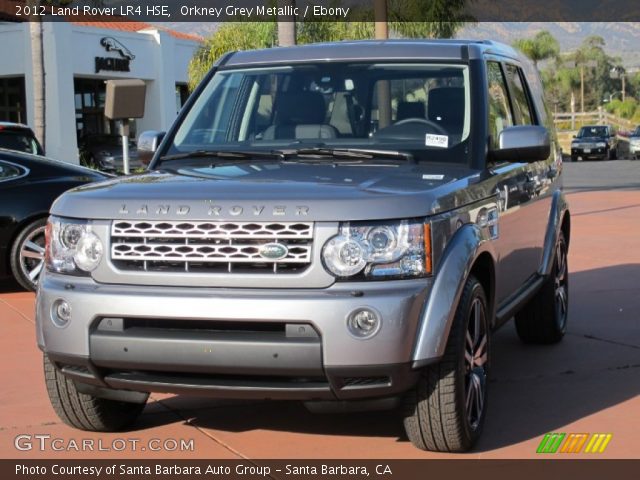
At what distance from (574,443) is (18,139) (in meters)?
11.6

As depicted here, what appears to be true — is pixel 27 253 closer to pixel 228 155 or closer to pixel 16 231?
pixel 16 231

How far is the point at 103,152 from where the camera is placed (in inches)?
1289

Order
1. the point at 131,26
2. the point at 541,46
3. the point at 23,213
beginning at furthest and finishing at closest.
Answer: the point at 541,46 < the point at 131,26 < the point at 23,213

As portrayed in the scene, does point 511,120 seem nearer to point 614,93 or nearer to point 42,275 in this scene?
point 42,275

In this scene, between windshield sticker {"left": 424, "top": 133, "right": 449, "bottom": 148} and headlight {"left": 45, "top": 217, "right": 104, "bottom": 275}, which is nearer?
headlight {"left": 45, "top": 217, "right": 104, "bottom": 275}

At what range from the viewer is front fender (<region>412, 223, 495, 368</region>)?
4543mm

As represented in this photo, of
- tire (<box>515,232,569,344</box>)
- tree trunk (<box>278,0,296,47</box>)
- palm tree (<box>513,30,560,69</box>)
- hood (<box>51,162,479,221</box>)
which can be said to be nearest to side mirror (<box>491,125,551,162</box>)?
hood (<box>51,162,479,221</box>)

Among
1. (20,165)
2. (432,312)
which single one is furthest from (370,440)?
(20,165)

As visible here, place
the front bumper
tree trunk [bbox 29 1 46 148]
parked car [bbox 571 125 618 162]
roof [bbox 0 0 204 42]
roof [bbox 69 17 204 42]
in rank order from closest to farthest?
the front bumper
tree trunk [bbox 29 1 46 148]
roof [bbox 0 0 204 42]
roof [bbox 69 17 204 42]
parked car [bbox 571 125 618 162]

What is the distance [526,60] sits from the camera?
25.5 feet

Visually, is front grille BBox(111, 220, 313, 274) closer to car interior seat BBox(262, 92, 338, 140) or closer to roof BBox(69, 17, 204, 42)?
car interior seat BBox(262, 92, 338, 140)

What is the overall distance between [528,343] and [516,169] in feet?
6.25

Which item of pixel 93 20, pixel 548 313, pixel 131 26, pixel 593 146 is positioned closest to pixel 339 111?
pixel 548 313

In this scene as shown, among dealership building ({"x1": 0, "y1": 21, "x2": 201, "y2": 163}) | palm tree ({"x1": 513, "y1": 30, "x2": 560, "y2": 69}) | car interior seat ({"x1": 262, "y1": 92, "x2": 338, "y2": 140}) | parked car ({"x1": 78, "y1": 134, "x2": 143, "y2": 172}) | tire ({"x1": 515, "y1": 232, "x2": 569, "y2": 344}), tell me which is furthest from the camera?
palm tree ({"x1": 513, "y1": 30, "x2": 560, "y2": 69})
